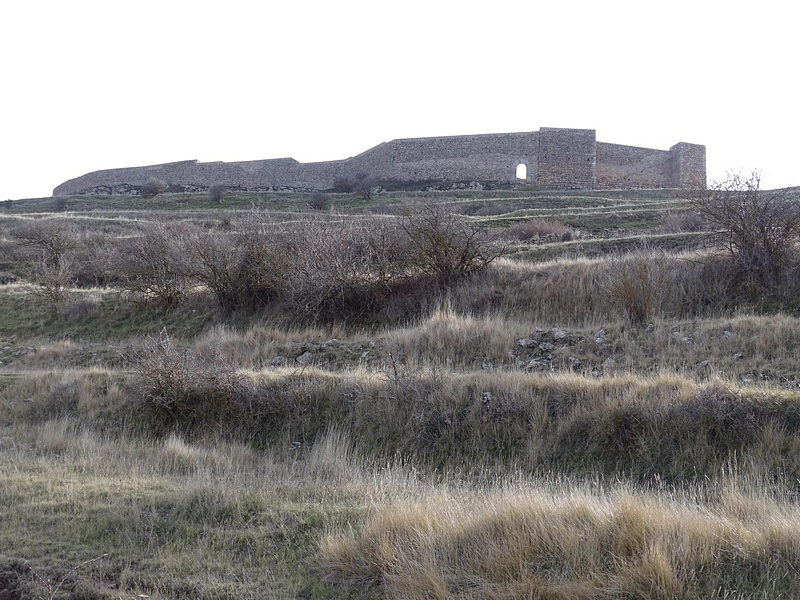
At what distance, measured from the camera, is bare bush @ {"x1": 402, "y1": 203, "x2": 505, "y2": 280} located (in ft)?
50.8

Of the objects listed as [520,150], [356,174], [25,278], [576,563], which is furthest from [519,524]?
[356,174]

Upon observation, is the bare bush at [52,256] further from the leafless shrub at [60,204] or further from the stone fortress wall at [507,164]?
the stone fortress wall at [507,164]

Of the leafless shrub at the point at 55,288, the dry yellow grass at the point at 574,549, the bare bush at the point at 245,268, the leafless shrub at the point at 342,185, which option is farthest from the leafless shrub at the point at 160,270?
the leafless shrub at the point at 342,185

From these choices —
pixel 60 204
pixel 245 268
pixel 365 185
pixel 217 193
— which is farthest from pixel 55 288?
pixel 60 204

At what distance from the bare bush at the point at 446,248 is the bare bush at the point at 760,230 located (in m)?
4.80

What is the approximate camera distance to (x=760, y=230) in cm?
1268

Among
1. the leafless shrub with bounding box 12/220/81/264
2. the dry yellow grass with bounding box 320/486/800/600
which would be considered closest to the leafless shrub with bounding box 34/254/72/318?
the leafless shrub with bounding box 12/220/81/264

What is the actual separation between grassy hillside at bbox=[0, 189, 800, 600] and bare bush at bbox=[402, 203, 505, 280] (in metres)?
0.06

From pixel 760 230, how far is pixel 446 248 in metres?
6.35

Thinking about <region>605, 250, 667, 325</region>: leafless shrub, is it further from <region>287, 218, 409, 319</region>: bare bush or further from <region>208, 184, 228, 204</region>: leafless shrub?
<region>208, 184, 228, 204</region>: leafless shrub

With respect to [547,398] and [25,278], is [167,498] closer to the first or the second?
[547,398]

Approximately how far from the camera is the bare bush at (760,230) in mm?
12289

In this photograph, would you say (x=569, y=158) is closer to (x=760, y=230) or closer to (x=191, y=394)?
(x=760, y=230)

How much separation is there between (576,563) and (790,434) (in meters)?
4.04
